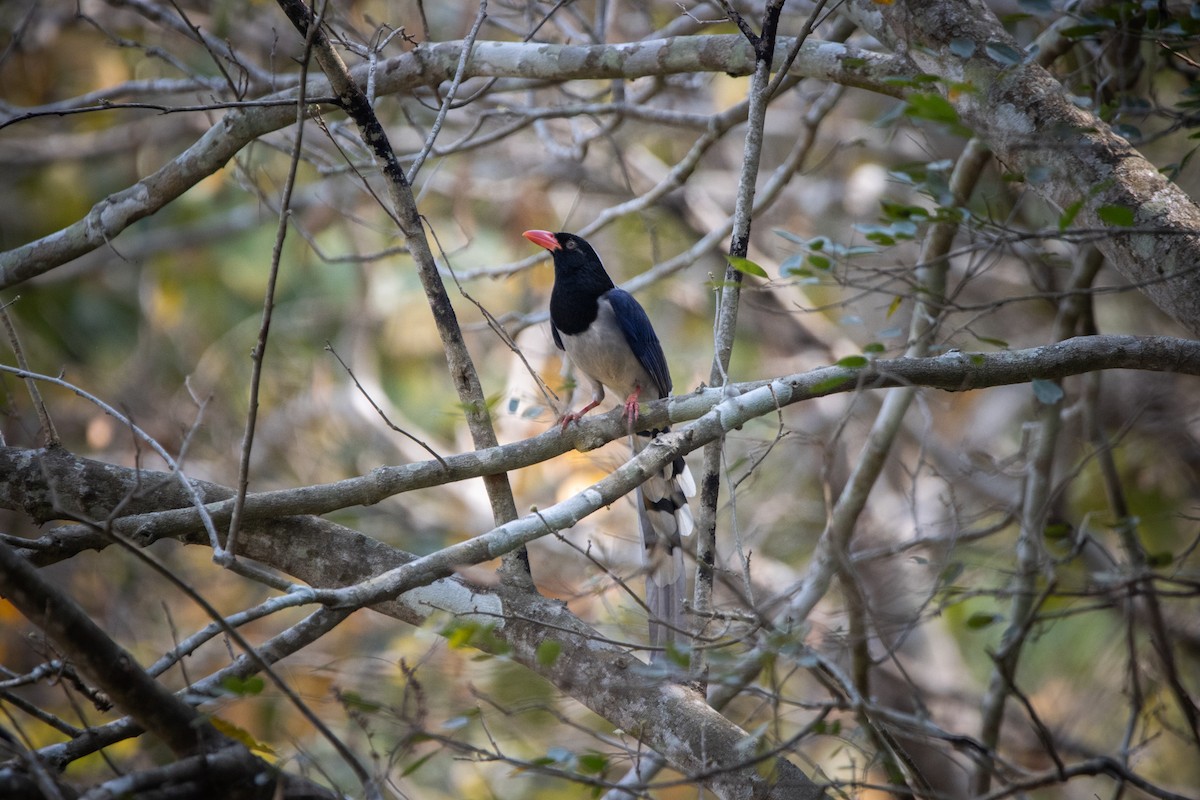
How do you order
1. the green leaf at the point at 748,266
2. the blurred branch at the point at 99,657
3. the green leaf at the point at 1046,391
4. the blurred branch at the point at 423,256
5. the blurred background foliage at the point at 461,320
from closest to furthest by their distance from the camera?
the blurred branch at the point at 99,657 → the green leaf at the point at 748,266 → the blurred branch at the point at 423,256 → the green leaf at the point at 1046,391 → the blurred background foliage at the point at 461,320

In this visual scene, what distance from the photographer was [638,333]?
4914mm

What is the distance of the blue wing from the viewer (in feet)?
16.1

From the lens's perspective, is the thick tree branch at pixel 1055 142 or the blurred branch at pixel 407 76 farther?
the blurred branch at pixel 407 76

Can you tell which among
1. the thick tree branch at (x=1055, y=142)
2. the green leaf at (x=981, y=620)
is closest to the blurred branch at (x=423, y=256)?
the green leaf at (x=981, y=620)

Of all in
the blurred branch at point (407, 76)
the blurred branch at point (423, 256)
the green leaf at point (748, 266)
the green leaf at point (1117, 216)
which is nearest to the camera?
the green leaf at point (1117, 216)

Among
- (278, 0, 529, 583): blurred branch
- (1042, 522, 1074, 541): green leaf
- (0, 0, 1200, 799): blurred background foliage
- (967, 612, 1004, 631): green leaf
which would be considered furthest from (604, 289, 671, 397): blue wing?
(967, 612, 1004, 631): green leaf

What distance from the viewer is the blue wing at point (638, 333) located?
489cm

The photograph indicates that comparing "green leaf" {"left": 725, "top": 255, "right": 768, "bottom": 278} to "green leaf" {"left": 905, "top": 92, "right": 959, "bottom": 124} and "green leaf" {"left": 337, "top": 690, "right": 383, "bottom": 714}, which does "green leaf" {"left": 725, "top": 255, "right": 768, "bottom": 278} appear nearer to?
"green leaf" {"left": 905, "top": 92, "right": 959, "bottom": 124}

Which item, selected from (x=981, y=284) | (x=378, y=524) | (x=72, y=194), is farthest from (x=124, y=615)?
(x=981, y=284)

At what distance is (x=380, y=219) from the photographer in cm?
940

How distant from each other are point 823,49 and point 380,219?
6475 millimetres

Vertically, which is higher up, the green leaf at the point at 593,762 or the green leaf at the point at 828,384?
the green leaf at the point at 828,384

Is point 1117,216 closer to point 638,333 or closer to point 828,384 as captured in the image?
point 828,384

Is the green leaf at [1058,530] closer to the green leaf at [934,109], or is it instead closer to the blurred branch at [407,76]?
the green leaf at [934,109]
